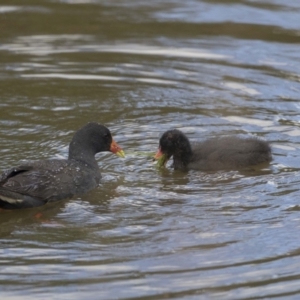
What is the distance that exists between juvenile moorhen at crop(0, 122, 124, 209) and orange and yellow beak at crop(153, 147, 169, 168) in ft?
1.40

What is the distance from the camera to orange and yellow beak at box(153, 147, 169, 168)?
10797 millimetres

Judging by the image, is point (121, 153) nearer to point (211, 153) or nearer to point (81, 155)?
point (81, 155)

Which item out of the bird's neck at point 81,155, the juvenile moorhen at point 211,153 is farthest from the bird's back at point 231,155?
the bird's neck at point 81,155

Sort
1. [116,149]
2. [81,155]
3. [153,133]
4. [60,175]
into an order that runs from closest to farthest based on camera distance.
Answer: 1. [60,175]
2. [81,155]
3. [116,149]
4. [153,133]

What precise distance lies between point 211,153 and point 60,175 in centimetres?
198

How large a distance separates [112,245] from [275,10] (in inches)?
405

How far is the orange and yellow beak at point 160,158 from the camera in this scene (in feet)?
35.4

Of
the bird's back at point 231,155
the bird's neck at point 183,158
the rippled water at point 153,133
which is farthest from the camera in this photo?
the bird's neck at point 183,158

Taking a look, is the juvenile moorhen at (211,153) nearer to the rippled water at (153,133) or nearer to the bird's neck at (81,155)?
the rippled water at (153,133)

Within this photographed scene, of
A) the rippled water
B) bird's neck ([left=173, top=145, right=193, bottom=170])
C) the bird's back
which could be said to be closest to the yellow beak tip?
the rippled water

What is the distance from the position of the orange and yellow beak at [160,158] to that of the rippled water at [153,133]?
0.41ft

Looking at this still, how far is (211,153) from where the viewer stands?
426 inches

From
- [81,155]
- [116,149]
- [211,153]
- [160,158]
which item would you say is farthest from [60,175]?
[211,153]

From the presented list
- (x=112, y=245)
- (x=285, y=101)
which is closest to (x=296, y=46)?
(x=285, y=101)
